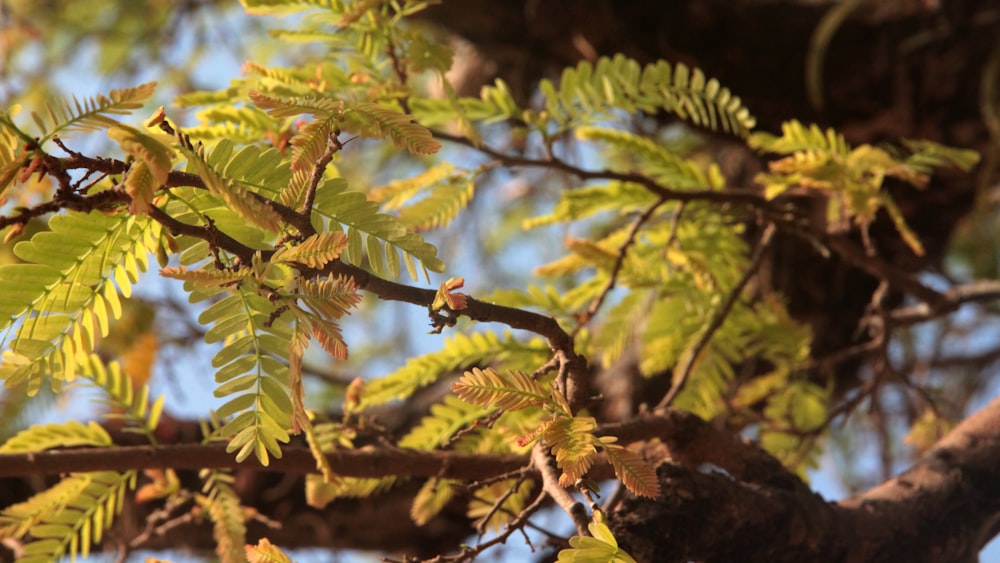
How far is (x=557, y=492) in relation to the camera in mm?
642

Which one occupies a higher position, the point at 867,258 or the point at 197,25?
the point at 197,25

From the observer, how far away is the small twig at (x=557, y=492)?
0.61 meters

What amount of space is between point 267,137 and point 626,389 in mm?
1199

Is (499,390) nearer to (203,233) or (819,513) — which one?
(203,233)

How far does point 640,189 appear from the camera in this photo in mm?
1223

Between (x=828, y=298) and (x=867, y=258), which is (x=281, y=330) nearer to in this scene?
(x=867, y=258)

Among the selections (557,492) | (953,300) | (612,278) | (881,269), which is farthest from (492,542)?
(953,300)

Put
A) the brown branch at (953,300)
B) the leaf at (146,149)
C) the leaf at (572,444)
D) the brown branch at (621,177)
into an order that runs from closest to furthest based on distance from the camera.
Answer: the leaf at (146,149) → the leaf at (572,444) → the brown branch at (621,177) → the brown branch at (953,300)

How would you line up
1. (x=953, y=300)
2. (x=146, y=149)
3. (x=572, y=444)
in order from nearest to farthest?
(x=146, y=149)
(x=572, y=444)
(x=953, y=300)

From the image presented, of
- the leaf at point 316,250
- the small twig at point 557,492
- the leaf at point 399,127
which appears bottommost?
the small twig at point 557,492

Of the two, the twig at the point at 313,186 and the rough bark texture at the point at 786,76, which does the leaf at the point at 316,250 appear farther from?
the rough bark texture at the point at 786,76

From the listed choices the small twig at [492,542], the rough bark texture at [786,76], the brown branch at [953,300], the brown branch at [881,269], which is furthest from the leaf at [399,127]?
the rough bark texture at [786,76]

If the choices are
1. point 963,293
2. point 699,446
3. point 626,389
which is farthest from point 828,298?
point 699,446

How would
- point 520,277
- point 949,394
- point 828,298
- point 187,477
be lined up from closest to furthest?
1. point 187,477
2. point 828,298
3. point 949,394
4. point 520,277
